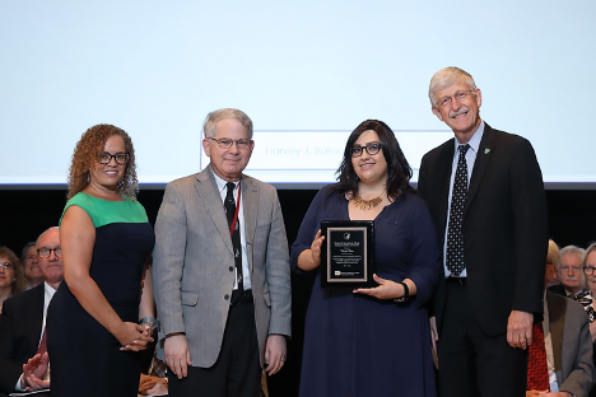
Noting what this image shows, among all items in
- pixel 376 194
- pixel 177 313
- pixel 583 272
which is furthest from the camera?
pixel 583 272

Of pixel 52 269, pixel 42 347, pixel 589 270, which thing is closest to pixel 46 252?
pixel 52 269

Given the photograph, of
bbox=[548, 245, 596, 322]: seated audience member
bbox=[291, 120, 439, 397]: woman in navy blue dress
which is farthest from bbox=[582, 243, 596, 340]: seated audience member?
bbox=[291, 120, 439, 397]: woman in navy blue dress

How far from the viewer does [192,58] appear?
4.14 m

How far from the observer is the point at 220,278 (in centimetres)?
256

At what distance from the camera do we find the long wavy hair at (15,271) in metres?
4.16

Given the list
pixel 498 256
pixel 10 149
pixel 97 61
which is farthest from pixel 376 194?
Result: pixel 10 149

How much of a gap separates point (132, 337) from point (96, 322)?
15cm

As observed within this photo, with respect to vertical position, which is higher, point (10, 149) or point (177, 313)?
point (10, 149)

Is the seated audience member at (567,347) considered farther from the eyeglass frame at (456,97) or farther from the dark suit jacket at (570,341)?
the eyeglass frame at (456,97)

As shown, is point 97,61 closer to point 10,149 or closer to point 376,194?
point 10,149

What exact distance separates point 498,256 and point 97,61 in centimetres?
287

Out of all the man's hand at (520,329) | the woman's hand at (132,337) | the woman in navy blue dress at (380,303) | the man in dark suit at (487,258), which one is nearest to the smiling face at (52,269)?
the woman's hand at (132,337)

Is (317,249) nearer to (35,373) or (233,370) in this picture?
(233,370)

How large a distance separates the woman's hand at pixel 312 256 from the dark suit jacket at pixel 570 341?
1.39 metres
